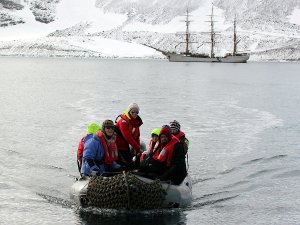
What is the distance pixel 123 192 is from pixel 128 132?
3094mm

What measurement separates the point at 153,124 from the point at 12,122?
706 centimetres

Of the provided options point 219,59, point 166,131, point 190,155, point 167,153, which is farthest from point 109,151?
point 219,59

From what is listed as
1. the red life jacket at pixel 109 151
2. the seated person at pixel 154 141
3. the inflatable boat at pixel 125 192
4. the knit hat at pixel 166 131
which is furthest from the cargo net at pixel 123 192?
the knit hat at pixel 166 131

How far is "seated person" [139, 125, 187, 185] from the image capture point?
1658 centimetres

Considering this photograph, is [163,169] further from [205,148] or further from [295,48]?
[295,48]

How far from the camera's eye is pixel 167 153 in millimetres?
16703

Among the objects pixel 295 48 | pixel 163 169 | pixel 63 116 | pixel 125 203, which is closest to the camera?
pixel 125 203

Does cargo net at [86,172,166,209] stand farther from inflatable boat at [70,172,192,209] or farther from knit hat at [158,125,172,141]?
knit hat at [158,125,172,141]

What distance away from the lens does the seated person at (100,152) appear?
54.2 ft

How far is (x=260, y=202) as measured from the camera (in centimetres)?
1878

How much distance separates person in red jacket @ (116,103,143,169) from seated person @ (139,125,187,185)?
144 centimetres

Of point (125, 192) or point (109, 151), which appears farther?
point (109, 151)

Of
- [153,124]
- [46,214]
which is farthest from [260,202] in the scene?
[153,124]

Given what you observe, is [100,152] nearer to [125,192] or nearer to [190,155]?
[125,192]
